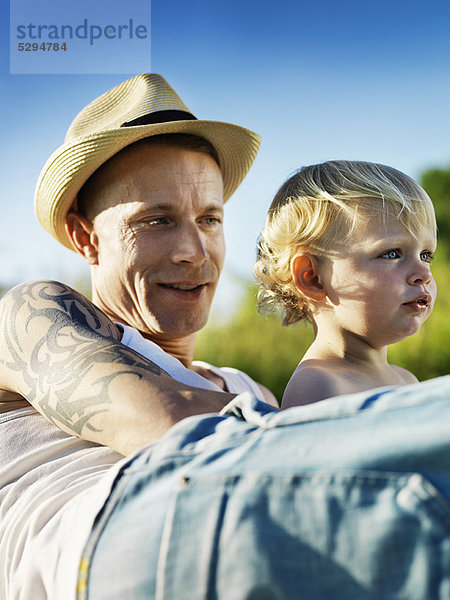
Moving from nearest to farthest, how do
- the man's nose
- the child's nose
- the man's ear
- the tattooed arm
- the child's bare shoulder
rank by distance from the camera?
the tattooed arm < the child's bare shoulder < the child's nose < the man's nose < the man's ear

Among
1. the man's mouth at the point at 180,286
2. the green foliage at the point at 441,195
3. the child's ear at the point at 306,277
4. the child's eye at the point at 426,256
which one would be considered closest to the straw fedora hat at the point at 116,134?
the man's mouth at the point at 180,286

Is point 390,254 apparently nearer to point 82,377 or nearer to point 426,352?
point 82,377

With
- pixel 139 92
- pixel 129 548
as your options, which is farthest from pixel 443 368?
pixel 129 548

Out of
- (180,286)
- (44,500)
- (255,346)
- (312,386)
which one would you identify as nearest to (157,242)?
(180,286)

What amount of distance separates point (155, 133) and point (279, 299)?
93 centimetres

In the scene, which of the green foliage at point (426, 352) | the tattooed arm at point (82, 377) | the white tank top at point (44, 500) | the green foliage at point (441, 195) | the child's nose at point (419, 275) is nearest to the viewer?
the white tank top at point (44, 500)

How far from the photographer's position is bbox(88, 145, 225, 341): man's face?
8.27ft

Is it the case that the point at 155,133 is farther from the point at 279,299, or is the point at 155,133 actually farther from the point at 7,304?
the point at 7,304

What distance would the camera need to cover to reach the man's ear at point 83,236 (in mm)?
2729

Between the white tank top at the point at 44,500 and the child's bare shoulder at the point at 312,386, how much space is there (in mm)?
536

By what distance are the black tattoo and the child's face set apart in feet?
2.24

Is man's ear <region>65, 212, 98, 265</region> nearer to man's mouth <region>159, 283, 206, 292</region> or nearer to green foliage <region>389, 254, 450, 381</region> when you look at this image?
man's mouth <region>159, 283, 206, 292</region>

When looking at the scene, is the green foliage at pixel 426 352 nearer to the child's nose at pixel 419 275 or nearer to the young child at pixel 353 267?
the young child at pixel 353 267

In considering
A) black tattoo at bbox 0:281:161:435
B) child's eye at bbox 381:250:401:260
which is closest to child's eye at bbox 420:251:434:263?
child's eye at bbox 381:250:401:260
